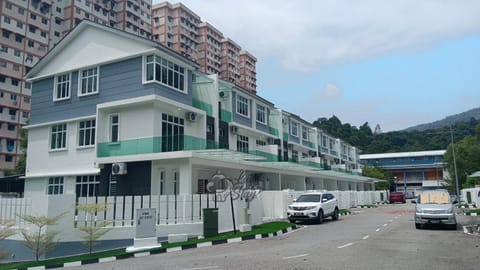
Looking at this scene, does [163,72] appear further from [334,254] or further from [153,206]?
[334,254]

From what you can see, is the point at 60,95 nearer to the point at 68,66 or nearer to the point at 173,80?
the point at 68,66

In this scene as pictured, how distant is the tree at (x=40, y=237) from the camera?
45.5 feet

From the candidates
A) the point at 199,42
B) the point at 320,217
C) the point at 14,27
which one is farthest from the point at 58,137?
the point at 199,42

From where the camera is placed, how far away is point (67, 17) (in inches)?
2623

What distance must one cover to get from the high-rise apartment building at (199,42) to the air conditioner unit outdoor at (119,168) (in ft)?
173

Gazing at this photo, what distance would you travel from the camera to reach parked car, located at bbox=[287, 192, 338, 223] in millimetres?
21688

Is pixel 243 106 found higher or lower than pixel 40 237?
higher

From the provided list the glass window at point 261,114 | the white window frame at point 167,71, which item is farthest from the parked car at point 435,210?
the glass window at point 261,114

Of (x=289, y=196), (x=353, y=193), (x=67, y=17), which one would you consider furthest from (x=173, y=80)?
(x=67, y=17)

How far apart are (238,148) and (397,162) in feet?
260

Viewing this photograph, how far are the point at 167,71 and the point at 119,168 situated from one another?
6.30m

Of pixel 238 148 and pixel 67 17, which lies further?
pixel 67 17

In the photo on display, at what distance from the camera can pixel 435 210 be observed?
17.6 meters

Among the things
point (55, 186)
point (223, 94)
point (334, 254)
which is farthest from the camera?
point (223, 94)
